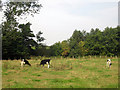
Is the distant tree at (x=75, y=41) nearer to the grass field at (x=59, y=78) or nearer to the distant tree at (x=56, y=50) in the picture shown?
the distant tree at (x=56, y=50)

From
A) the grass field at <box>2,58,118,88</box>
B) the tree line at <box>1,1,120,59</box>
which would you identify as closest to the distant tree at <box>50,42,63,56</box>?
the tree line at <box>1,1,120,59</box>

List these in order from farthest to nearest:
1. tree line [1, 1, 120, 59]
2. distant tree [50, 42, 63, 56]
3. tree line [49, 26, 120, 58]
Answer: distant tree [50, 42, 63, 56] → tree line [49, 26, 120, 58] → tree line [1, 1, 120, 59]

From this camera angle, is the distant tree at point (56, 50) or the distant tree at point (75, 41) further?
the distant tree at point (56, 50)

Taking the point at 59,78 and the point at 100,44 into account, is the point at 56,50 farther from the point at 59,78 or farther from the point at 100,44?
the point at 59,78

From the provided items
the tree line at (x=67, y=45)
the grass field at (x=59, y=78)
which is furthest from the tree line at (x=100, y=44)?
the grass field at (x=59, y=78)

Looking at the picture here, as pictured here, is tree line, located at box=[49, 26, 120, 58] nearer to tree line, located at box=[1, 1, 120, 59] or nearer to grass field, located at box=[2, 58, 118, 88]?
tree line, located at box=[1, 1, 120, 59]

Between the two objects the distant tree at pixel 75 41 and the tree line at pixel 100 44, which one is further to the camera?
the distant tree at pixel 75 41

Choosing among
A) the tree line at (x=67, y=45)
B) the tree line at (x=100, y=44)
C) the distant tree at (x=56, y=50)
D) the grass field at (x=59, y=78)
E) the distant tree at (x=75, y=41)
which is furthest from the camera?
the distant tree at (x=56, y=50)

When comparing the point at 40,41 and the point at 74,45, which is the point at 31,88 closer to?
the point at 40,41

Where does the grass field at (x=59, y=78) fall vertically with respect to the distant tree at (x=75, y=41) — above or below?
below

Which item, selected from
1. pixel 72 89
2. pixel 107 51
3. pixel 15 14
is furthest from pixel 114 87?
pixel 107 51

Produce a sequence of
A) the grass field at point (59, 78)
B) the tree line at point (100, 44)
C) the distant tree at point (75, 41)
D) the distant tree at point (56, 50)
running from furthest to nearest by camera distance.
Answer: the distant tree at point (56, 50) < the distant tree at point (75, 41) < the tree line at point (100, 44) < the grass field at point (59, 78)

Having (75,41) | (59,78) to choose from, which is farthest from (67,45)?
(59,78)

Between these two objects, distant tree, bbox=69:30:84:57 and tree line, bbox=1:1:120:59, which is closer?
tree line, bbox=1:1:120:59
